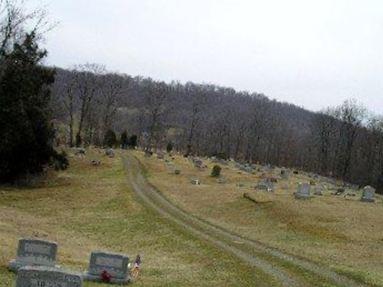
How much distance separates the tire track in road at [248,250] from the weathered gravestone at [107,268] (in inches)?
224

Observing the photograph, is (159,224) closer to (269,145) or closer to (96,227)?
(96,227)

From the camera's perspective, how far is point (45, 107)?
59156mm

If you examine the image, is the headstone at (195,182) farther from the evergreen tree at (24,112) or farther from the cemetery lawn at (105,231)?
the evergreen tree at (24,112)

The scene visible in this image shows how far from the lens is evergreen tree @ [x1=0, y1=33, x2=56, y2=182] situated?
52.2m

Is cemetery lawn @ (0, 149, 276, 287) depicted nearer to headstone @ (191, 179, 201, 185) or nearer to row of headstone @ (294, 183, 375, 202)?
headstone @ (191, 179, 201, 185)

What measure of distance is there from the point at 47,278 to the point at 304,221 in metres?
27.3

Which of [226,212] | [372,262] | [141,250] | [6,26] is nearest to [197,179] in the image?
[226,212]

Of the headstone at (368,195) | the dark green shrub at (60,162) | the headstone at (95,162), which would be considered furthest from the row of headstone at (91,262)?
the headstone at (95,162)

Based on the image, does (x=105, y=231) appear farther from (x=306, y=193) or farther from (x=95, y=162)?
(x=95, y=162)

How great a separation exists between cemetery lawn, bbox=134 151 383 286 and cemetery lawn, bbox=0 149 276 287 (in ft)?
13.0

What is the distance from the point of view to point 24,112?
5344 cm

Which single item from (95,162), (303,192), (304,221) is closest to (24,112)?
(95,162)

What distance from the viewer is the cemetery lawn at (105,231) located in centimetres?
2117

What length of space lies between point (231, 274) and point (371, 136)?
310 ft
